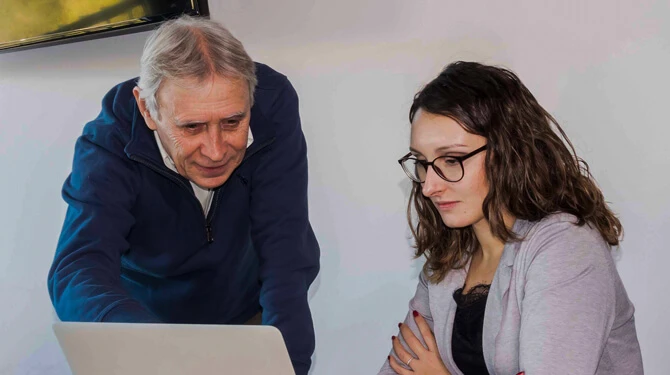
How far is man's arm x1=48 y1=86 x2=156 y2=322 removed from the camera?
1404 millimetres

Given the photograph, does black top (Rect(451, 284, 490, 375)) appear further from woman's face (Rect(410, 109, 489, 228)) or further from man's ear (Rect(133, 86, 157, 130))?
man's ear (Rect(133, 86, 157, 130))

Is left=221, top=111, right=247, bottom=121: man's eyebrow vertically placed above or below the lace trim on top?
above

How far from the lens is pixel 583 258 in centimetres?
142

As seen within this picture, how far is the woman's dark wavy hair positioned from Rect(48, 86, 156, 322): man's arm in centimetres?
62

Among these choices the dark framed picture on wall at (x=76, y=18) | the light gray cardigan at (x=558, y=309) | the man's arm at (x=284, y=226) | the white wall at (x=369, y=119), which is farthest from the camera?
the dark framed picture on wall at (x=76, y=18)

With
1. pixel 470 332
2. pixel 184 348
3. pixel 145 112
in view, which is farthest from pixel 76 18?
pixel 184 348

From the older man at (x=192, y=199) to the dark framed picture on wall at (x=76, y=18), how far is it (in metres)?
0.58

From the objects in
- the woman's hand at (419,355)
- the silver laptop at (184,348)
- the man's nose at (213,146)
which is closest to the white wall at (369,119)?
the woman's hand at (419,355)

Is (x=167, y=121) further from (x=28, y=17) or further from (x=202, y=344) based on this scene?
(x=28, y=17)

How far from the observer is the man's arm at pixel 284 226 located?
1624 millimetres

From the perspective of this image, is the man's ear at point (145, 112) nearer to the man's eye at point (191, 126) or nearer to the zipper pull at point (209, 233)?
the man's eye at point (191, 126)

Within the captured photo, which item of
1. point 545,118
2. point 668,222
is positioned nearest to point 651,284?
point 668,222

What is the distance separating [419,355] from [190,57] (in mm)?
726

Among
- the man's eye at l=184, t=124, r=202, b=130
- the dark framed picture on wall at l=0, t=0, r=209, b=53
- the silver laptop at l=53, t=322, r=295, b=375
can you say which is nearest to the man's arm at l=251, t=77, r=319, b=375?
the man's eye at l=184, t=124, r=202, b=130
